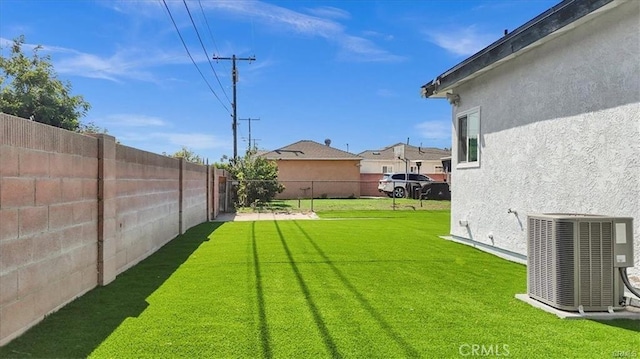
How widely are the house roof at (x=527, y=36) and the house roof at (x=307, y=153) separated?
2247 cm

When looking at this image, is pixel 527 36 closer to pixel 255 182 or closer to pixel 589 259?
pixel 589 259

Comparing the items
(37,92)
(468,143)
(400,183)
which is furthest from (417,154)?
(468,143)

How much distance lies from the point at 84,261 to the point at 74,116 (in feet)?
92.5

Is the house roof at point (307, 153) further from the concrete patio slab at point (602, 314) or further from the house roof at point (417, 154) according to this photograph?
the concrete patio slab at point (602, 314)

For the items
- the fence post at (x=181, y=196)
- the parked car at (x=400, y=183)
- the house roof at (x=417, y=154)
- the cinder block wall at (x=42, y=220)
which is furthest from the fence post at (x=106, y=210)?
the house roof at (x=417, y=154)

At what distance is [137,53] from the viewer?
1762 centimetres

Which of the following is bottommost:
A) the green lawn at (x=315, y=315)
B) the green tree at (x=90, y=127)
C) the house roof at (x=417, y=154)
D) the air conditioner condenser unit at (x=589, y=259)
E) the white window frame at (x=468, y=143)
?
the green lawn at (x=315, y=315)

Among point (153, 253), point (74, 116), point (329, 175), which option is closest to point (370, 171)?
point (329, 175)

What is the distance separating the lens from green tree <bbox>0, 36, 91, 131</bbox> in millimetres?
26098

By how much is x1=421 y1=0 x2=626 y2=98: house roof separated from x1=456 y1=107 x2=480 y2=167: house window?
72 centimetres

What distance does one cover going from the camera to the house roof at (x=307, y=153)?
3172cm

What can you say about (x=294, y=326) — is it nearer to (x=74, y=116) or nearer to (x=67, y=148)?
(x=67, y=148)

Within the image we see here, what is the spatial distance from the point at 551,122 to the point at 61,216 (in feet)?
20.6

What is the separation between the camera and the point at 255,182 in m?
20.4
